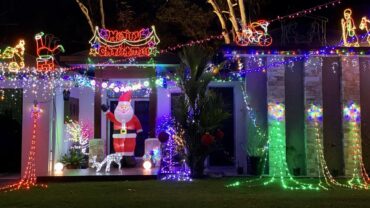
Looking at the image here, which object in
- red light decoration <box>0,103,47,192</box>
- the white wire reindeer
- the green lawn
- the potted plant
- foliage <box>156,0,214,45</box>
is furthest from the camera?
foliage <box>156,0,214,45</box>

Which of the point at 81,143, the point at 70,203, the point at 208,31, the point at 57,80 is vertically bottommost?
the point at 70,203

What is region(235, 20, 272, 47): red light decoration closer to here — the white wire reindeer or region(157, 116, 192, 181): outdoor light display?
region(157, 116, 192, 181): outdoor light display

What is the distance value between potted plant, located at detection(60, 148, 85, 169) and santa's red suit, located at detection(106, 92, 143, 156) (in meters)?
1.27

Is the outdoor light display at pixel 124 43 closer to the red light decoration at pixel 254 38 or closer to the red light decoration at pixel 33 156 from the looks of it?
the red light decoration at pixel 33 156

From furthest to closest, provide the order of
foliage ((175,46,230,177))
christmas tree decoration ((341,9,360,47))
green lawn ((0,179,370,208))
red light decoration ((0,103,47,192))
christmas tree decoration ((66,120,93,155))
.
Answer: christmas tree decoration ((66,120,93,155)) < christmas tree decoration ((341,9,360,47)) < foliage ((175,46,230,177)) < red light decoration ((0,103,47,192)) < green lawn ((0,179,370,208))

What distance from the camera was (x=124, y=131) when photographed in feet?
51.0

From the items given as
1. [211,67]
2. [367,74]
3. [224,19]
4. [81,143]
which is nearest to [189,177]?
[211,67]

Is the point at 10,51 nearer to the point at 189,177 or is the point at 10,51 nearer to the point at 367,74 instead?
the point at 189,177

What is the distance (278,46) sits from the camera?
14.3 meters

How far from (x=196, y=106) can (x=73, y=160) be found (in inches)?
170

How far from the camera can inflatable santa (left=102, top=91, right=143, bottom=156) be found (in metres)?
15.5

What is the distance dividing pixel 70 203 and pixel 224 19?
12.4 metres

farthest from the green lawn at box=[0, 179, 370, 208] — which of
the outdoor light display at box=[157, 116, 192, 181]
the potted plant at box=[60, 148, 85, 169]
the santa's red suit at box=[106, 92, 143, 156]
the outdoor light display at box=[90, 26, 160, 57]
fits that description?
the outdoor light display at box=[90, 26, 160, 57]

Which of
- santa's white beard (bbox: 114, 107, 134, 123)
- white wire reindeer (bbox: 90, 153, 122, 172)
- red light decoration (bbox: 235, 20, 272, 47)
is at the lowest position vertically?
white wire reindeer (bbox: 90, 153, 122, 172)
